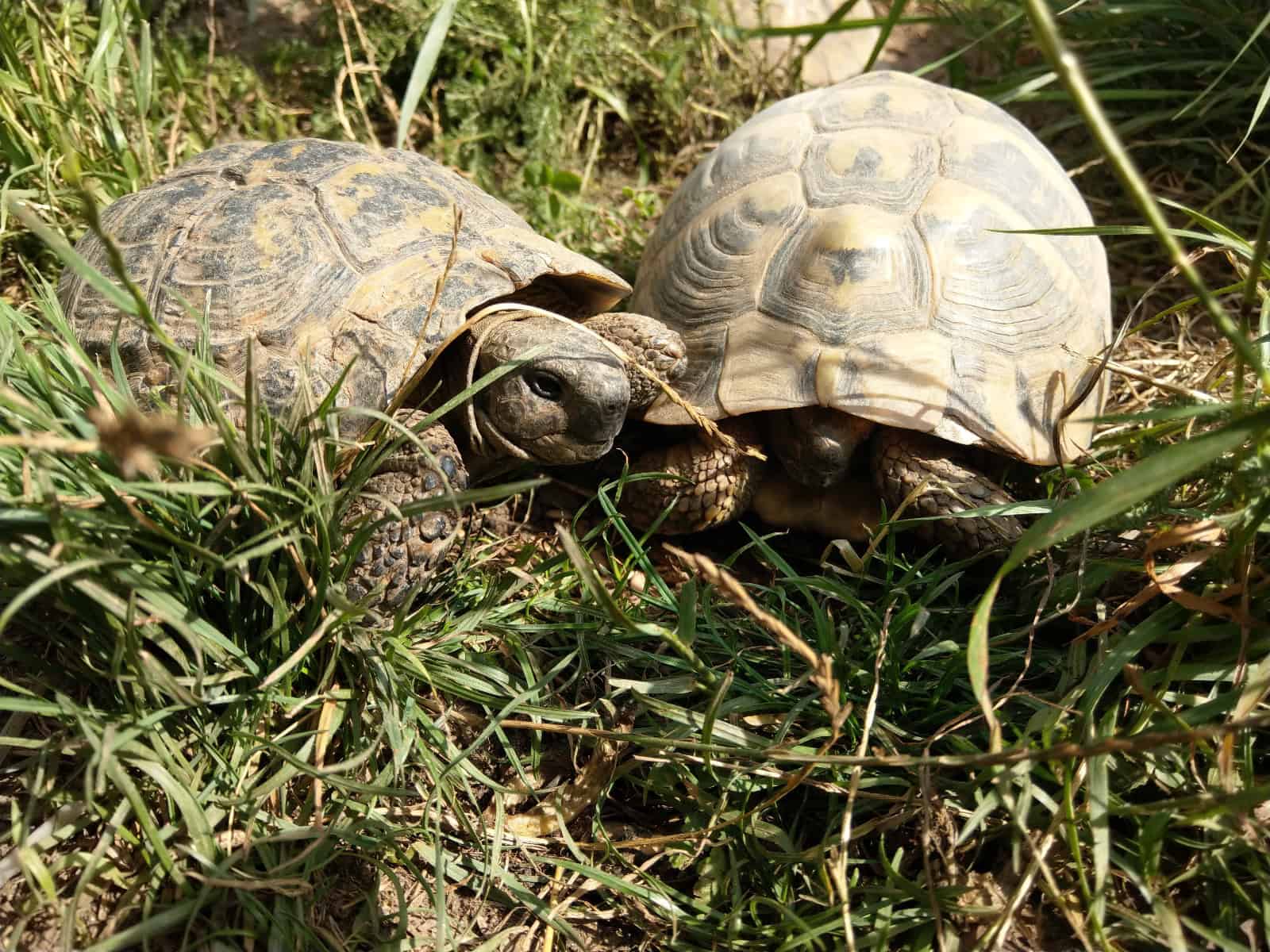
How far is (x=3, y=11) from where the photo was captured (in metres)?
3.05

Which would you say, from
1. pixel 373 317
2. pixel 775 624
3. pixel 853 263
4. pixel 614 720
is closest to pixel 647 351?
pixel 853 263

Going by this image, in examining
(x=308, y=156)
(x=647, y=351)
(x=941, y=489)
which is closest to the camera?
(x=941, y=489)

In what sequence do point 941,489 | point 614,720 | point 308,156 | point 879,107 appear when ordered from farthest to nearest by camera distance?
point 879,107
point 308,156
point 941,489
point 614,720

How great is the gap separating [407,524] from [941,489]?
1.29 m

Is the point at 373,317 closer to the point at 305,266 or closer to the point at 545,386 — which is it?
the point at 305,266

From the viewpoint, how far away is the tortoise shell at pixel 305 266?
2.37 m

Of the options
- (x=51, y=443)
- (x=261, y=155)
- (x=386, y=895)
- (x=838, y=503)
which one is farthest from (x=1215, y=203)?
(x=51, y=443)

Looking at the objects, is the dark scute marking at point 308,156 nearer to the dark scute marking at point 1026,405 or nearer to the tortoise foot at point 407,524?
the tortoise foot at point 407,524

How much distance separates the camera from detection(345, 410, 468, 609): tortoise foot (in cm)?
221

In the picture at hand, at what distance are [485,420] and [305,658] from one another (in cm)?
80

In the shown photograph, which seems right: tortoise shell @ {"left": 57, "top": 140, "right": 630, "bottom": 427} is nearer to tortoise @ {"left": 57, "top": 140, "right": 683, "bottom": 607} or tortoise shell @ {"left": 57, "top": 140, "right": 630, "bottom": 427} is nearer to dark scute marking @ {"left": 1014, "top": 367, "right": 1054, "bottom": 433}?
tortoise @ {"left": 57, "top": 140, "right": 683, "bottom": 607}

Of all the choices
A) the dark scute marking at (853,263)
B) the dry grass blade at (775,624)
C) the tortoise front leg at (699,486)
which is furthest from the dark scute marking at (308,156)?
the dry grass blade at (775,624)

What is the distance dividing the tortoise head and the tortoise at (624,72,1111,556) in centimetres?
26

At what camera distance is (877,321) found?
2.44 meters
